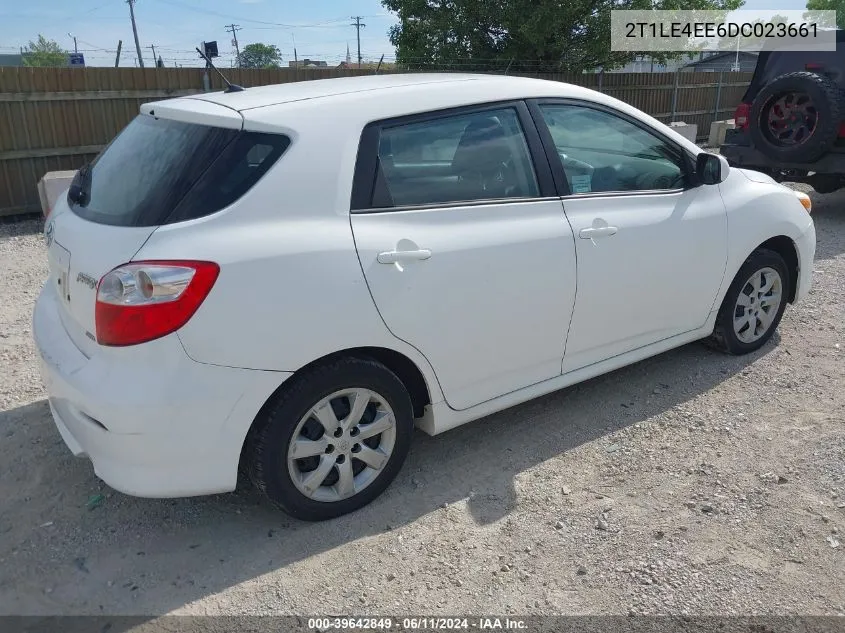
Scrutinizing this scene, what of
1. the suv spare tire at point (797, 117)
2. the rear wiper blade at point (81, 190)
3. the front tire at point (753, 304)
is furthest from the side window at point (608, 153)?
the suv spare tire at point (797, 117)

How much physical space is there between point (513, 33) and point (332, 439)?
1575cm

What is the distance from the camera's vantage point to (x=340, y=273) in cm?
278

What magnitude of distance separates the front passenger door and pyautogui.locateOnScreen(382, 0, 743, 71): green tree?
12.8 metres

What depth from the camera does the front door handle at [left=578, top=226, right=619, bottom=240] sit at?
348 cm

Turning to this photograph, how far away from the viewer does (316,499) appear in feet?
9.82

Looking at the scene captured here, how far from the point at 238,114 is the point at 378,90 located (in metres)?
0.65

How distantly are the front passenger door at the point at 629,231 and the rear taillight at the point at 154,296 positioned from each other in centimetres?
181

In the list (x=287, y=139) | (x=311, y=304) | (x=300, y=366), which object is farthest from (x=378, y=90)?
(x=300, y=366)

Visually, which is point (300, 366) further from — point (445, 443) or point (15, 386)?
point (15, 386)

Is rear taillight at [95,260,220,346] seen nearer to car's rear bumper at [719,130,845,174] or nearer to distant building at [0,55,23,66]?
car's rear bumper at [719,130,845,174]

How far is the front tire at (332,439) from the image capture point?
2787mm

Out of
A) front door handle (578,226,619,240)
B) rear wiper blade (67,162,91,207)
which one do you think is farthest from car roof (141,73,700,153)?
front door handle (578,226,619,240)

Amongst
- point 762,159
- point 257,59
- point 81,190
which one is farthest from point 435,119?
point 257,59

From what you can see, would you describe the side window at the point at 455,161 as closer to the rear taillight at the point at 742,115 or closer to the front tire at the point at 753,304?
the front tire at the point at 753,304
